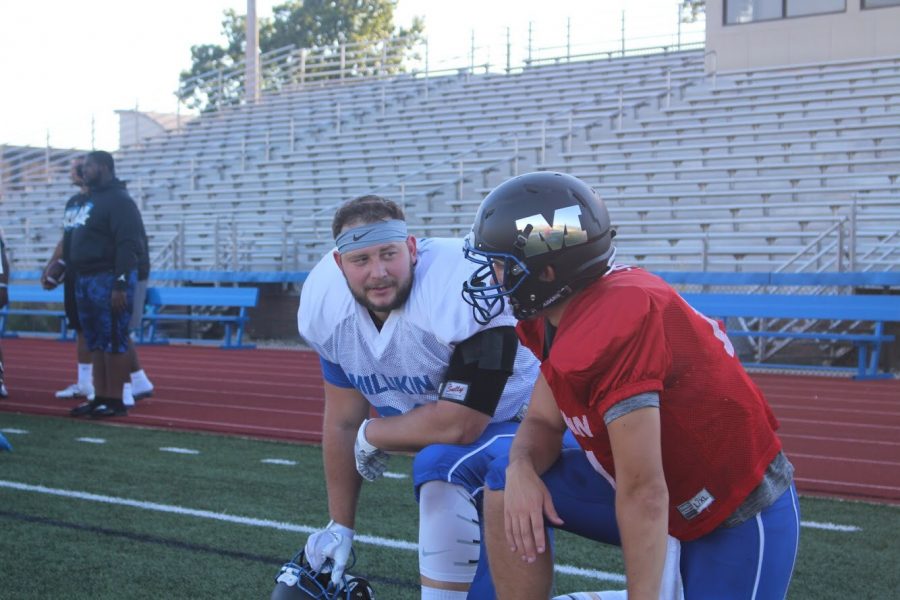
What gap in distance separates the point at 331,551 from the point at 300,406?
593cm

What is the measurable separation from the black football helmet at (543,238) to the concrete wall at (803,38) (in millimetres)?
16916

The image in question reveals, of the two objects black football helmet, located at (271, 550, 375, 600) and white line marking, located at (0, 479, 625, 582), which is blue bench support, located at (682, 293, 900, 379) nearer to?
white line marking, located at (0, 479, 625, 582)

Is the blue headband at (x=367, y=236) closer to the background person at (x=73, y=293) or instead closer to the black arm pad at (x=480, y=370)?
the black arm pad at (x=480, y=370)

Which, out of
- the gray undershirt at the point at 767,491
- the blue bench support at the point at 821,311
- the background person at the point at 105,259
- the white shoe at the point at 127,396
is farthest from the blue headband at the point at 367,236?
the blue bench support at the point at 821,311

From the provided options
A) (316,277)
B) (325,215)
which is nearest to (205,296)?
(325,215)

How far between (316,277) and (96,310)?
4.74 meters

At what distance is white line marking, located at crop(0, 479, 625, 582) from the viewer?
4.12 m

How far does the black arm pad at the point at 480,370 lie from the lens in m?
3.14

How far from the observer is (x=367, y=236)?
3.20 meters

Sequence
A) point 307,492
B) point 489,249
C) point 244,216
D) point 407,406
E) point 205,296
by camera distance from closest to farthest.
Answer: point 489,249
point 407,406
point 307,492
point 205,296
point 244,216

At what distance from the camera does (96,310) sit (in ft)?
25.5

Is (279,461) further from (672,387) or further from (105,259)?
(672,387)

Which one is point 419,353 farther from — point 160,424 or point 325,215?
point 325,215

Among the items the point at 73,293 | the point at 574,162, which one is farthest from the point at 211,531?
the point at 574,162
